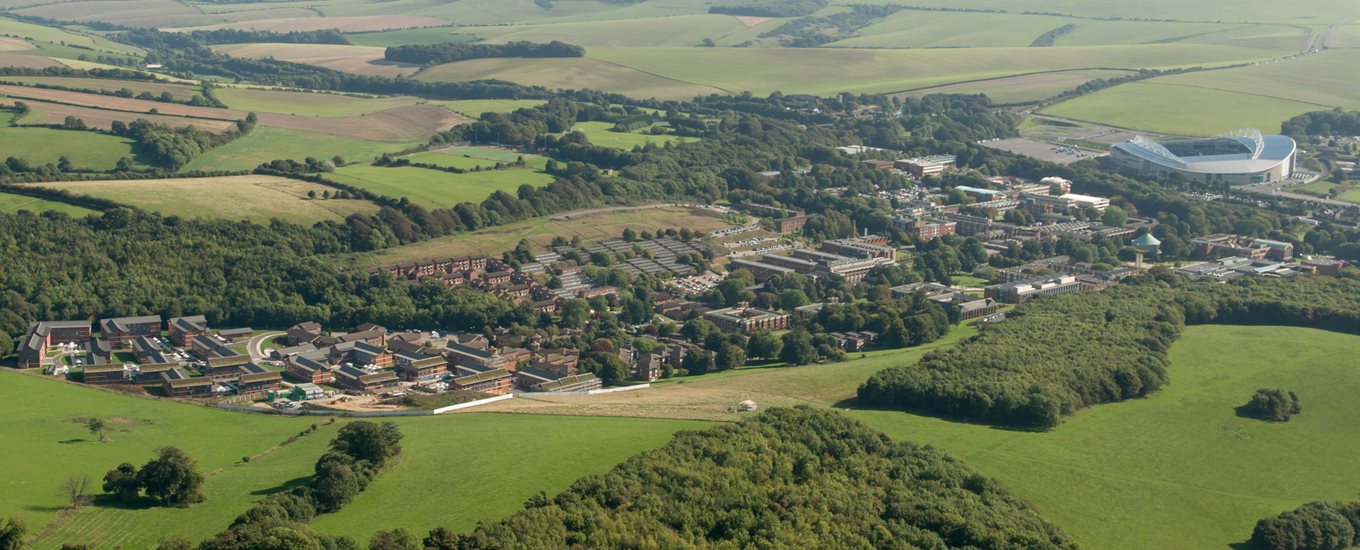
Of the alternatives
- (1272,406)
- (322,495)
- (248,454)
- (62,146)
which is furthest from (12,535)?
(62,146)

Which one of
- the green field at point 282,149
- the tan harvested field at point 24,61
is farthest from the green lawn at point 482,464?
the tan harvested field at point 24,61

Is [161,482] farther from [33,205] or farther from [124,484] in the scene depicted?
[33,205]

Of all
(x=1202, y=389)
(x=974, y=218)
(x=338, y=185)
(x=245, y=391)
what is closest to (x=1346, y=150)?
(x=974, y=218)

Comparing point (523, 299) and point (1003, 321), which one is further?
point (523, 299)

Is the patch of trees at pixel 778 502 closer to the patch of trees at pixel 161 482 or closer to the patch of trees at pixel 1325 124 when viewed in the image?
the patch of trees at pixel 161 482

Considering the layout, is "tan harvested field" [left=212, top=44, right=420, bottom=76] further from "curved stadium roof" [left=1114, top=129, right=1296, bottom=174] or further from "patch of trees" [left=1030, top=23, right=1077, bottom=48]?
"patch of trees" [left=1030, top=23, right=1077, bottom=48]

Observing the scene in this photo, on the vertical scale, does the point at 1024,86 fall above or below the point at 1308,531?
above

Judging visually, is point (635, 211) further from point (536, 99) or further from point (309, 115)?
point (536, 99)
